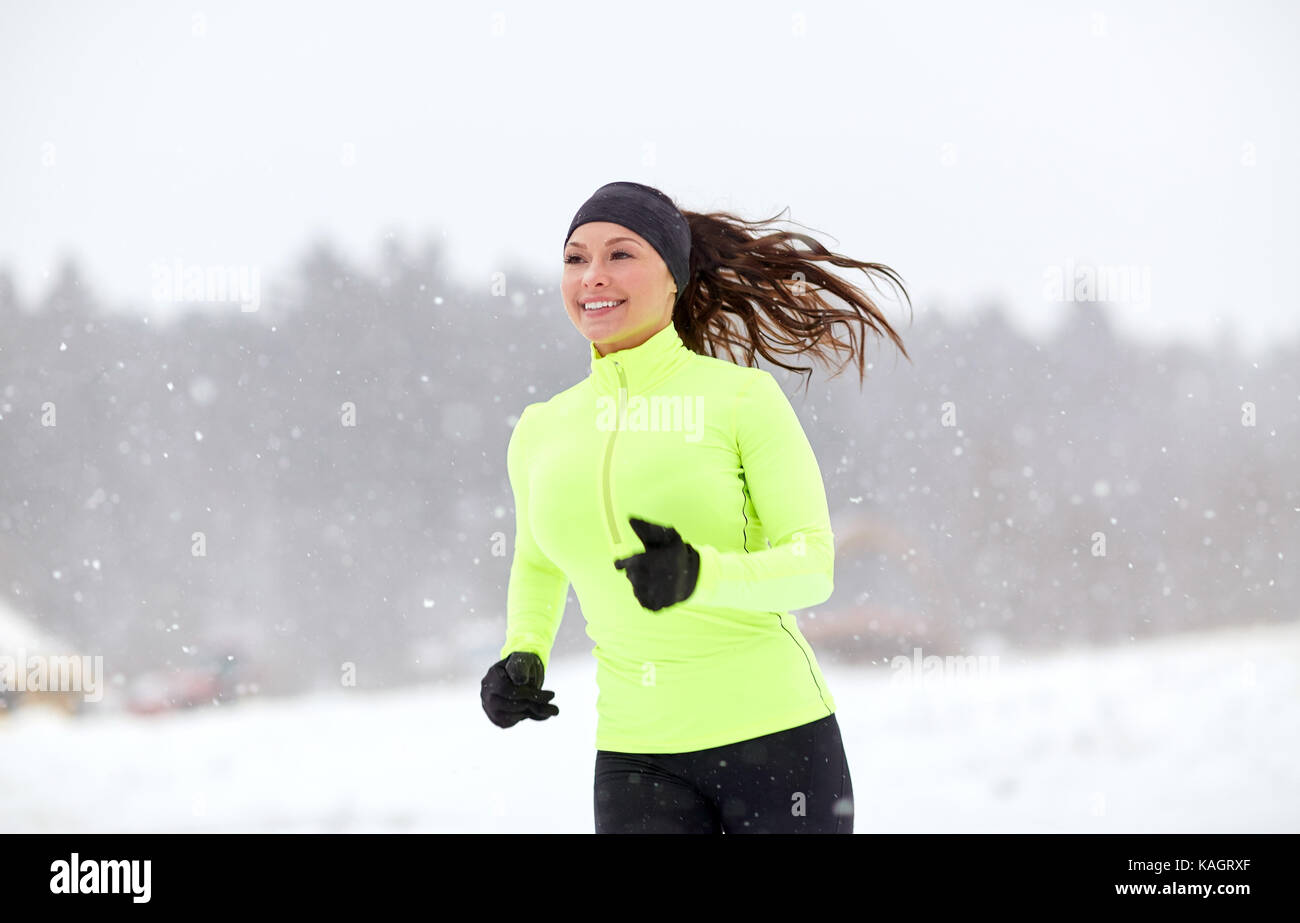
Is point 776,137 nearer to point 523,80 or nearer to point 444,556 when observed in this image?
point 523,80

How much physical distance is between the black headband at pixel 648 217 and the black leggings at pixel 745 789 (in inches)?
40.7

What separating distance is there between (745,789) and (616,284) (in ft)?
3.53

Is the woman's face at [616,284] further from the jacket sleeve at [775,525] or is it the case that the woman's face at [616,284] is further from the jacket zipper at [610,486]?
the jacket sleeve at [775,525]

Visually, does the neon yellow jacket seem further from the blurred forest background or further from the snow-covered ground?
the blurred forest background

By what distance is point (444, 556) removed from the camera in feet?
21.6

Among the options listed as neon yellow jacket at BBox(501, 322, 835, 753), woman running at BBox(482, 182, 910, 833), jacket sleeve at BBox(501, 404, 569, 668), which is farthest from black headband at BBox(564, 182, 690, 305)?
jacket sleeve at BBox(501, 404, 569, 668)

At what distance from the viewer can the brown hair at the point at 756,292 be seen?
7.56ft

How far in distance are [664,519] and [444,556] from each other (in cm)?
496

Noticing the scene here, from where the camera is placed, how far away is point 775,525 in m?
1.85

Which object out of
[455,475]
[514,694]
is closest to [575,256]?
[514,694]

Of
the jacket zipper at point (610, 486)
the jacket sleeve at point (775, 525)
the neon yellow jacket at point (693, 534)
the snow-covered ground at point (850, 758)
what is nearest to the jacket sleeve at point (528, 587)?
the neon yellow jacket at point (693, 534)

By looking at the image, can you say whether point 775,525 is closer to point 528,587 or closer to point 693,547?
point 693,547

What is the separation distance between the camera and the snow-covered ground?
5152mm

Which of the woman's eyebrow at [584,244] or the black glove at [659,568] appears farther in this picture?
the woman's eyebrow at [584,244]
